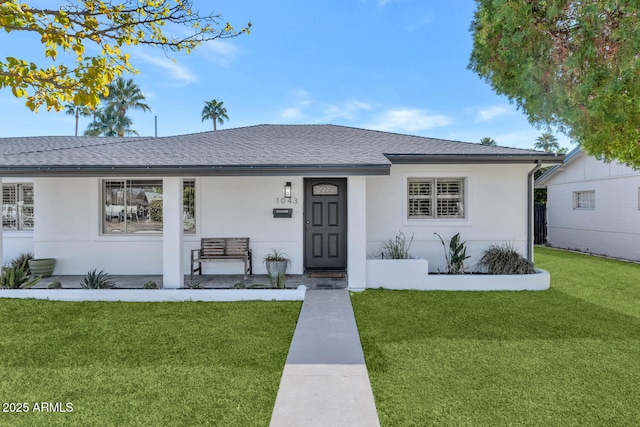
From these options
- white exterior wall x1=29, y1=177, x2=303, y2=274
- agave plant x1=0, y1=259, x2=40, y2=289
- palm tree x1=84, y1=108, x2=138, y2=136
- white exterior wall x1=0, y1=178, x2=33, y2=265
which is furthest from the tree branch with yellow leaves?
palm tree x1=84, y1=108, x2=138, y2=136

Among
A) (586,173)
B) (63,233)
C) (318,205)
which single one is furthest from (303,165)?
(586,173)

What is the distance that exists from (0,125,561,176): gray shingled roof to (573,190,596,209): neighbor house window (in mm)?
8516

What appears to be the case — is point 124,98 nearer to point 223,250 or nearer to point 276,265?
point 223,250

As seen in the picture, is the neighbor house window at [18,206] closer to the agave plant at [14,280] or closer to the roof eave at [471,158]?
the agave plant at [14,280]

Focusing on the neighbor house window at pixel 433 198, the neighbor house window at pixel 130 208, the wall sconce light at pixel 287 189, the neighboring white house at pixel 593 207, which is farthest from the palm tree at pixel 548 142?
the neighbor house window at pixel 130 208

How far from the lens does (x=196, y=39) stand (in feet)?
17.7

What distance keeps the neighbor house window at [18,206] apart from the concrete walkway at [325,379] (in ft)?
29.0

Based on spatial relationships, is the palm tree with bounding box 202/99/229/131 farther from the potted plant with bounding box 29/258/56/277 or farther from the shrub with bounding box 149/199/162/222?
the potted plant with bounding box 29/258/56/277

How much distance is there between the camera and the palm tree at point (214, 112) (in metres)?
33.6

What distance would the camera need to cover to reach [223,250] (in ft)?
26.7

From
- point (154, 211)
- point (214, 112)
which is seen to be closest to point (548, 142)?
point (214, 112)

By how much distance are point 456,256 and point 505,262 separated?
109cm

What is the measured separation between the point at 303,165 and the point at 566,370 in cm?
500

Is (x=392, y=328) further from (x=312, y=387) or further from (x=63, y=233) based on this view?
(x=63, y=233)
